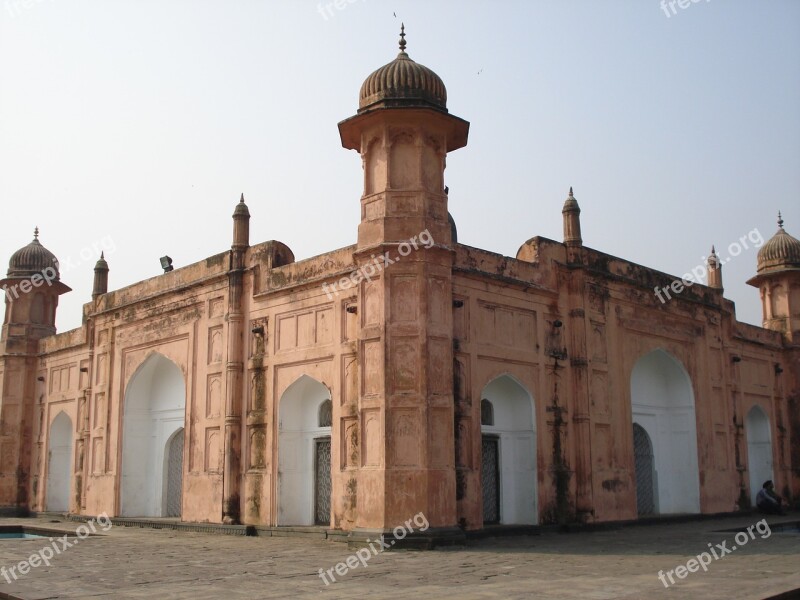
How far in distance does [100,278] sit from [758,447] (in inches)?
695

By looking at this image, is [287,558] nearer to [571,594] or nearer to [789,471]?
[571,594]

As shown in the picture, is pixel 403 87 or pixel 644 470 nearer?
pixel 403 87

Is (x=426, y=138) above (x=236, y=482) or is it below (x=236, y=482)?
above

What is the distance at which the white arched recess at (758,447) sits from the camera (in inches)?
901

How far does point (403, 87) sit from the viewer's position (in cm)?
1395

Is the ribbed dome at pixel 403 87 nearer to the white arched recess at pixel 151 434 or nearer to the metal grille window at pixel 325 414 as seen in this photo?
the metal grille window at pixel 325 414

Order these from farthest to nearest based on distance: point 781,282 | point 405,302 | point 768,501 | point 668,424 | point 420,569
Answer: point 781,282 < point 768,501 < point 668,424 < point 405,302 < point 420,569

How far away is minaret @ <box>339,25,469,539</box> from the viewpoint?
1280 cm

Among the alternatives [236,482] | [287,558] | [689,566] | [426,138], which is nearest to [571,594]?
[689,566]

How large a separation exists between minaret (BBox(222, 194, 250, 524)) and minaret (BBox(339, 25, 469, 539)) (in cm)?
392

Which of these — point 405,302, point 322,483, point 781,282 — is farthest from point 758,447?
point 405,302

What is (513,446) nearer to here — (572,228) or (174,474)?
(572,228)

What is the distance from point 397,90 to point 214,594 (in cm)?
856

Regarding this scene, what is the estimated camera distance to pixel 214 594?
320 inches
